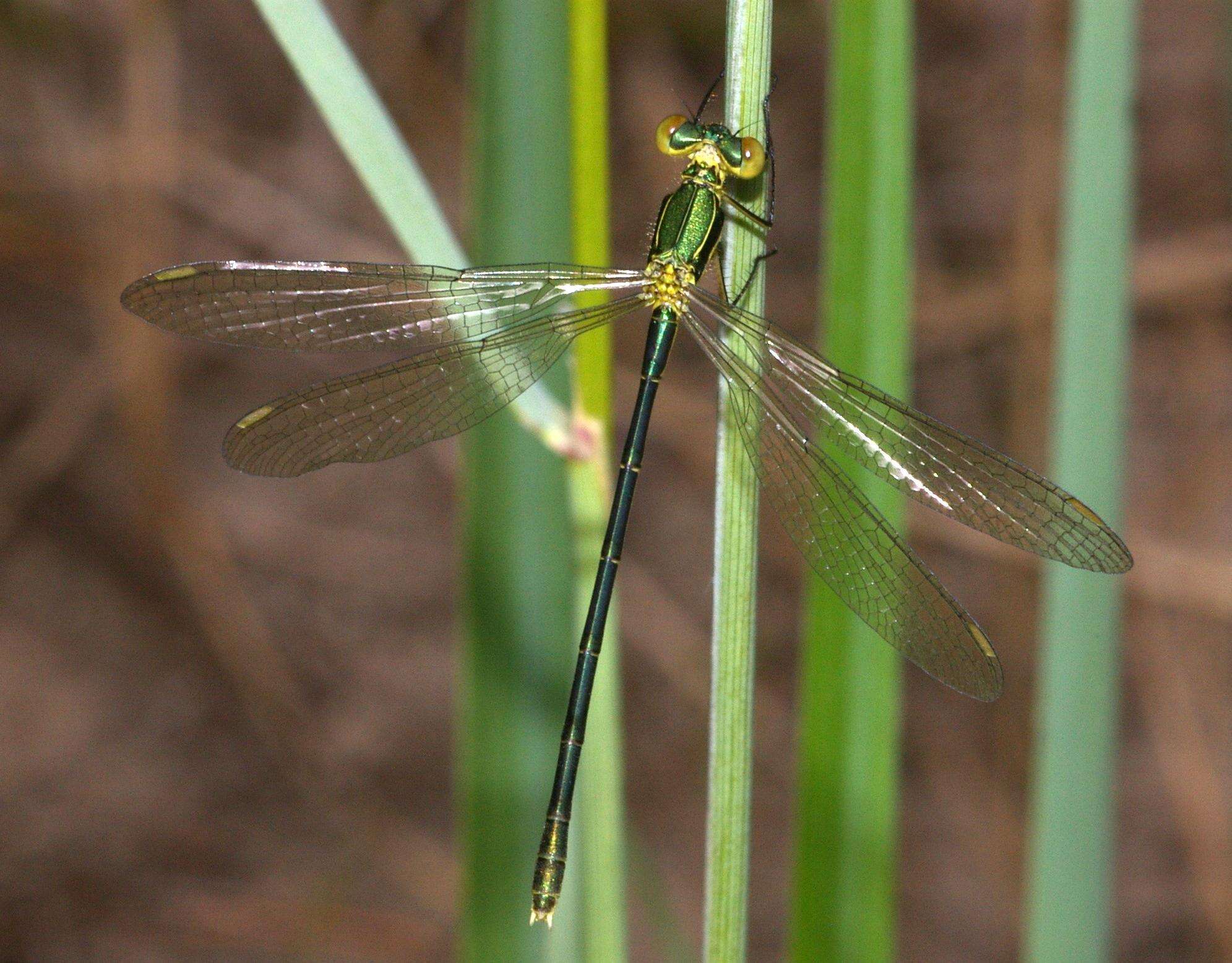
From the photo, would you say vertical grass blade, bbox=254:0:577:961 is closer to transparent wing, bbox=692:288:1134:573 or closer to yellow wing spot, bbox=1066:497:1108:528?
transparent wing, bbox=692:288:1134:573

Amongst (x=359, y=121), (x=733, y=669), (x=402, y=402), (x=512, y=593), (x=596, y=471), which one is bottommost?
(x=733, y=669)

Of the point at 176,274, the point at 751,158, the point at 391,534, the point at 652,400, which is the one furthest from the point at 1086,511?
the point at 391,534

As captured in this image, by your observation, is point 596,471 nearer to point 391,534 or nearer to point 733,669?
point 733,669

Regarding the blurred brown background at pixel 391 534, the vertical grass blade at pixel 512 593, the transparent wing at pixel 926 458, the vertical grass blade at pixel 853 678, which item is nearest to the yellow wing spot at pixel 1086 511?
the transparent wing at pixel 926 458

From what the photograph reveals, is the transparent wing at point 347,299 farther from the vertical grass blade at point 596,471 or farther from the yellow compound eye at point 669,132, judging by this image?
the yellow compound eye at point 669,132

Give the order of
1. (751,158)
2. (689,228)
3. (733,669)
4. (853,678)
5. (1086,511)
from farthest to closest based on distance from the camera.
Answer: (689,228), (853,678), (751,158), (1086,511), (733,669)

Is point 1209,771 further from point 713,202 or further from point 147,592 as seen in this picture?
point 147,592
